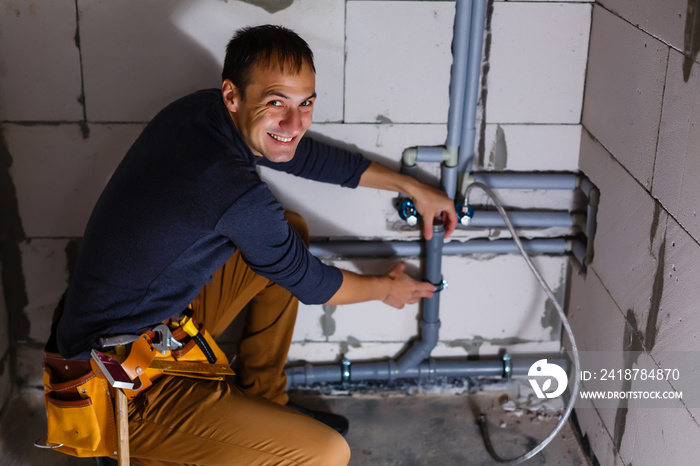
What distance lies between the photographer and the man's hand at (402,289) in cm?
240

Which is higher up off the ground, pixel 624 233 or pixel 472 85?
pixel 472 85

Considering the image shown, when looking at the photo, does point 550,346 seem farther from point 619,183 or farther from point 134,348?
point 134,348

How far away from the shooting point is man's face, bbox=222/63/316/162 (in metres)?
1.91

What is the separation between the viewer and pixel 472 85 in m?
2.45

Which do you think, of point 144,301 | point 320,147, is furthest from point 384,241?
point 144,301

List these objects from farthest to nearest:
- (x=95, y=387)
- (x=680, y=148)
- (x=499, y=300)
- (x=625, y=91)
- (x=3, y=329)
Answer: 1. (x=499, y=300)
2. (x=3, y=329)
3. (x=625, y=91)
4. (x=95, y=387)
5. (x=680, y=148)

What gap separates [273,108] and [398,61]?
66 cm

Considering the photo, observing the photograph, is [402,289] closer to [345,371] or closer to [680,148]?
[345,371]

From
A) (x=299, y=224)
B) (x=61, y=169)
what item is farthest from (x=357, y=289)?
(x=61, y=169)

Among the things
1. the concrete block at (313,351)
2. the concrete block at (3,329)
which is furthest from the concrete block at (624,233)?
the concrete block at (3,329)

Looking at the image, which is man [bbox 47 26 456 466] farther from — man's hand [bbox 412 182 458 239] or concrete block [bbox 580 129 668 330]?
concrete block [bbox 580 129 668 330]

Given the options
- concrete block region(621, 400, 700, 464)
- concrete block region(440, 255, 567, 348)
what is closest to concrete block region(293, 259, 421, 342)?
concrete block region(440, 255, 567, 348)

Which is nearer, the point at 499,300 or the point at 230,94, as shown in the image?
the point at 230,94

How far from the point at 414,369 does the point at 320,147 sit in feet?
2.98
